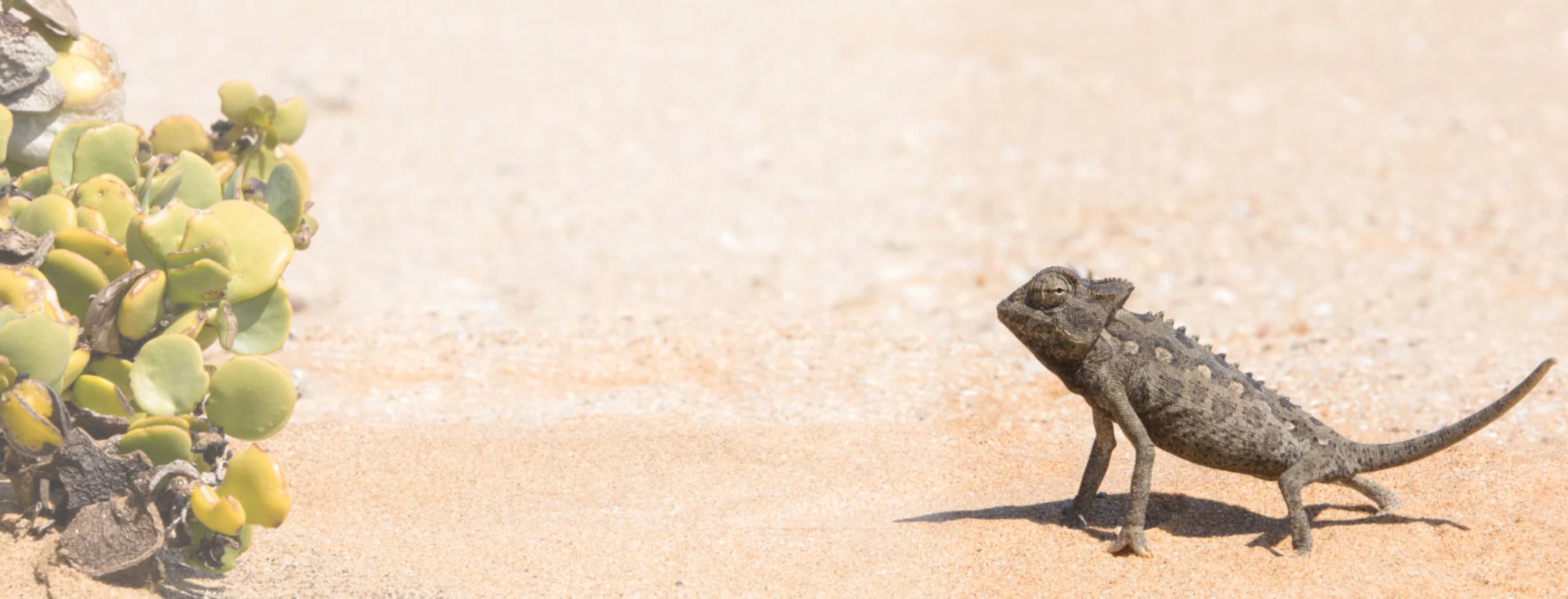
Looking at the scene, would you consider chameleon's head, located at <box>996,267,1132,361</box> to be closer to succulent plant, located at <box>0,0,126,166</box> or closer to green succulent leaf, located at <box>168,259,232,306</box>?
green succulent leaf, located at <box>168,259,232,306</box>

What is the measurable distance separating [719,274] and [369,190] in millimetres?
3497

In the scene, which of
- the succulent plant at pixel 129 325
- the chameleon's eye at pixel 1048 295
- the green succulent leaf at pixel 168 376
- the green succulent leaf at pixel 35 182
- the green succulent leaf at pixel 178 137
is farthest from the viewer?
the green succulent leaf at pixel 178 137

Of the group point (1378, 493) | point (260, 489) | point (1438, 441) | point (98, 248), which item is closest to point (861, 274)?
point (1378, 493)

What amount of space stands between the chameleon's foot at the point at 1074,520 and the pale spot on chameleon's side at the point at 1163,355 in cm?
67

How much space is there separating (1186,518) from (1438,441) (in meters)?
0.88

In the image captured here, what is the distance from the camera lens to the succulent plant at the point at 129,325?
4176 mm

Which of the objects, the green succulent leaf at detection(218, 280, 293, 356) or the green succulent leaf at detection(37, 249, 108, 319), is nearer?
the green succulent leaf at detection(37, 249, 108, 319)

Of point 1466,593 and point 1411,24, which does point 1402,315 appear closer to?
point 1466,593

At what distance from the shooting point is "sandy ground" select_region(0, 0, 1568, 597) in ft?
16.0

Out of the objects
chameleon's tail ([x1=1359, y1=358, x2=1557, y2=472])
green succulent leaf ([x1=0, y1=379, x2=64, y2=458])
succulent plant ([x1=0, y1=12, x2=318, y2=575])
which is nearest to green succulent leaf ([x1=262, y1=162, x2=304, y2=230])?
succulent plant ([x1=0, y1=12, x2=318, y2=575])

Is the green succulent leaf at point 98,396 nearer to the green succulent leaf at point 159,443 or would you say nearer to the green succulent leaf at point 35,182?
the green succulent leaf at point 159,443

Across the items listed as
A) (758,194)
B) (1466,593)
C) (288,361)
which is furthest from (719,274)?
(1466,593)

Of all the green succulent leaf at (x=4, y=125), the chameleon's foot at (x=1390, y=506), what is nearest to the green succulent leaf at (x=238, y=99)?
the green succulent leaf at (x=4, y=125)

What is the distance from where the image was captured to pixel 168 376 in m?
4.35
